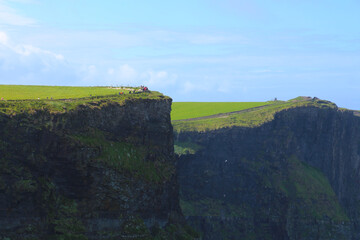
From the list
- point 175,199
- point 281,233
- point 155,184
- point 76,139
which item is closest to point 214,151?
point 281,233

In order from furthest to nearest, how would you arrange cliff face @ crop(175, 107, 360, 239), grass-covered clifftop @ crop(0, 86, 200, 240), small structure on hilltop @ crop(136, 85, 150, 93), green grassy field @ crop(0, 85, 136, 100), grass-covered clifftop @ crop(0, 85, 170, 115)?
cliff face @ crop(175, 107, 360, 239)
small structure on hilltop @ crop(136, 85, 150, 93)
green grassy field @ crop(0, 85, 136, 100)
grass-covered clifftop @ crop(0, 85, 170, 115)
grass-covered clifftop @ crop(0, 86, 200, 240)

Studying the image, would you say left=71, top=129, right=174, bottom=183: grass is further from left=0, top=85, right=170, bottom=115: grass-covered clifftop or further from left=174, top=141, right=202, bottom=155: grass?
left=174, top=141, right=202, bottom=155: grass

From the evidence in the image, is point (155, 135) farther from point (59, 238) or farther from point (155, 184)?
point (59, 238)

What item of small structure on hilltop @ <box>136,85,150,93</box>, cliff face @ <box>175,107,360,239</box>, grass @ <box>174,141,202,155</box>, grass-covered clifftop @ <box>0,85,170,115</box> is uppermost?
small structure on hilltop @ <box>136,85,150,93</box>

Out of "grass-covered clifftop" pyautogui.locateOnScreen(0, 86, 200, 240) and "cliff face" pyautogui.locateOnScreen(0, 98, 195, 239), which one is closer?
"cliff face" pyautogui.locateOnScreen(0, 98, 195, 239)

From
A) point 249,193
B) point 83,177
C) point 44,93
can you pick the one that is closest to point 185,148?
point 249,193

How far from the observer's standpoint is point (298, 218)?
186 m

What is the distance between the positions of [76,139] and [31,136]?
7790mm

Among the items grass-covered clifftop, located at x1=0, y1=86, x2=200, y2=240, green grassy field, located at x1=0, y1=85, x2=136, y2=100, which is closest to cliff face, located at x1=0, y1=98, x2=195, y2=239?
grass-covered clifftop, located at x1=0, y1=86, x2=200, y2=240

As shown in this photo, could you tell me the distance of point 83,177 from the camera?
9600 cm

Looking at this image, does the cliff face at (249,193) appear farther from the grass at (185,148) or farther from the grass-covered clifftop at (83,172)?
the grass-covered clifftop at (83,172)

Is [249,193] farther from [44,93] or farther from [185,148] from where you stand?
[44,93]

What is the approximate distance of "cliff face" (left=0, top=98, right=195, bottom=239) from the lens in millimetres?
89312

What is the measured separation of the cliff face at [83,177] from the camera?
89312mm
